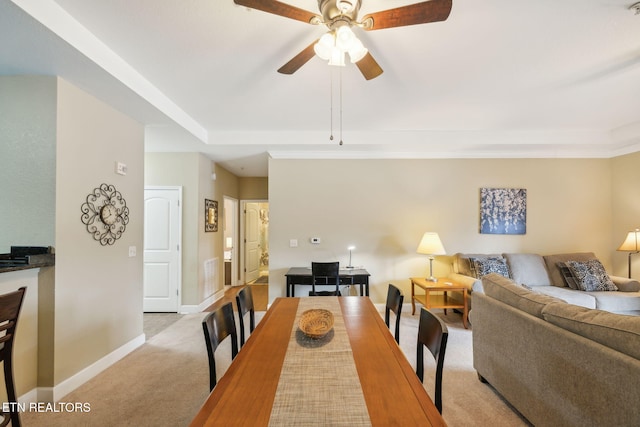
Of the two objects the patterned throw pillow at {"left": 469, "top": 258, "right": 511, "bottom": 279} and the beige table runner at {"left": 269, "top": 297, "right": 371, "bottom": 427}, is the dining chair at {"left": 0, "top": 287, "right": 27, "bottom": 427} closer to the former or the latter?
the beige table runner at {"left": 269, "top": 297, "right": 371, "bottom": 427}

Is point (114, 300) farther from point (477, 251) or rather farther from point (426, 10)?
point (477, 251)

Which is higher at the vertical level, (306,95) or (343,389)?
(306,95)

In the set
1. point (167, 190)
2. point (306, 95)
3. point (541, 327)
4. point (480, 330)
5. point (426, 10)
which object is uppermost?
point (306, 95)

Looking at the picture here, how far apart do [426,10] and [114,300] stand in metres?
3.52

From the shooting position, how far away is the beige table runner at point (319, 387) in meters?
0.90

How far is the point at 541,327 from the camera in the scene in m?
1.71

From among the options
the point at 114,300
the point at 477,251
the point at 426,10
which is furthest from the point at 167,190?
the point at 477,251

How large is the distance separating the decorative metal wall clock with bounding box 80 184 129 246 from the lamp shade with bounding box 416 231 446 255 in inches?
147

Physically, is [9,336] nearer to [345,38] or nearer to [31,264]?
[31,264]

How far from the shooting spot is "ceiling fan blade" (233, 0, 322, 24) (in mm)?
1330

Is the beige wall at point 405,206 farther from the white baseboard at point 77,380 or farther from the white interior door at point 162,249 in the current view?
the white baseboard at point 77,380

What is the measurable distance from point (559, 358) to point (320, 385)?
4.81 ft

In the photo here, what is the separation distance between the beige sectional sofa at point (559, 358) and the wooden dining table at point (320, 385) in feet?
3.24

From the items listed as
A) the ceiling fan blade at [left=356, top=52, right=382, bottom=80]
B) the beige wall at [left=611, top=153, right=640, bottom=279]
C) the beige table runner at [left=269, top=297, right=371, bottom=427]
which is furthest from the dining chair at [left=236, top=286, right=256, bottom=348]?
the beige wall at [left=611, top=153, right=640, bottom=279]
